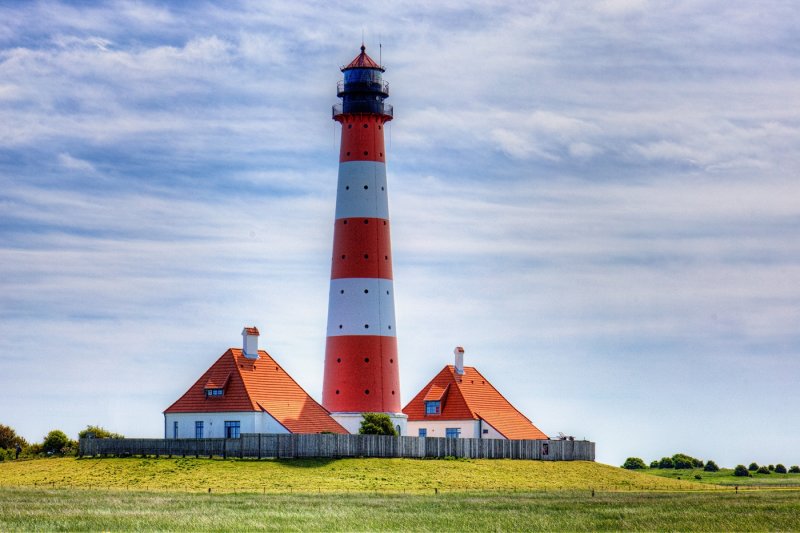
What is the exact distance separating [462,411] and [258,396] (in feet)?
57.5

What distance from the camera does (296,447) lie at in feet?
244

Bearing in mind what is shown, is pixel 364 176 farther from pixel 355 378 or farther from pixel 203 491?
pixel 203 491

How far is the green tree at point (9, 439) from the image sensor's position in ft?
293

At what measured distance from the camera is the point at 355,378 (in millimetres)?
79312

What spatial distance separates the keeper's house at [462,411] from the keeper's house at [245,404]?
1239 cm

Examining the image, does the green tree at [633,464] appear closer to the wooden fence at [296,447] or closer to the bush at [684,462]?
the bush at [684,462]

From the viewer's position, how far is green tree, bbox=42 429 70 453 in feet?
271

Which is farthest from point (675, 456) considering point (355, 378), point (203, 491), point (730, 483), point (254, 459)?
point (203, 491)

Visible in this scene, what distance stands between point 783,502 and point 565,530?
18.4 meters

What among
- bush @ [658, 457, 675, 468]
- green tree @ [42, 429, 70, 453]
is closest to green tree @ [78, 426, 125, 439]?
green tree @ [42, 429, 70, 453]

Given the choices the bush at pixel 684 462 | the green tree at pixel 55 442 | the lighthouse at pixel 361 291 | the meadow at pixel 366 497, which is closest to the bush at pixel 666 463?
the bush at pixel 684 462

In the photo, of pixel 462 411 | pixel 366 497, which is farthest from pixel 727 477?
pixel 366 497

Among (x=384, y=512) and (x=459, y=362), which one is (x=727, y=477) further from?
(x=384, y=512)

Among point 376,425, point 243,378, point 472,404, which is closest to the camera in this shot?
point 376,425
